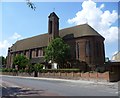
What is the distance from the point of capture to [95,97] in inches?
557

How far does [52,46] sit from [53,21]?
476 inches

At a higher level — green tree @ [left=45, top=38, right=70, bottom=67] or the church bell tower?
the church bell tower

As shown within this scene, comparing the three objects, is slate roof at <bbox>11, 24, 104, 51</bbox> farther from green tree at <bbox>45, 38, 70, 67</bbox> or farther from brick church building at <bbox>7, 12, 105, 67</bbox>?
green tree at <bbox>45, 38, 70, 67</bbox>

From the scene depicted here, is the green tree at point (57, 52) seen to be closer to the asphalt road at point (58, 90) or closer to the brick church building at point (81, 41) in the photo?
Result: the brick church building at point (81, 41)

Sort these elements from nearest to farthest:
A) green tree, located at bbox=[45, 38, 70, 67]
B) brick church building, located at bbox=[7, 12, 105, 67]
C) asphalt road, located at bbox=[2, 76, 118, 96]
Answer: asphalt road, located at bbox=[2, 76, 118, 96] < green tree, located at bbox=[45, 38, 70, 67] < brick church building, located at bbox=[7, 12, 105, 67]

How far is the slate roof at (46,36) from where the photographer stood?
202 ft

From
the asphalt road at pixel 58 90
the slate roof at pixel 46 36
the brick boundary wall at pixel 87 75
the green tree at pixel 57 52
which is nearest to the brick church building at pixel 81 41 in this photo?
the slate roof at pixel 46 36

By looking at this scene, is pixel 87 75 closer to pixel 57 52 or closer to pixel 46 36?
pixel 57 52

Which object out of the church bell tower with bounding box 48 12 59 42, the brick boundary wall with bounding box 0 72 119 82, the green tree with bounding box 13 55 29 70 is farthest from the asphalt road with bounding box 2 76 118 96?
the green tree with bounding box 13 55 29 70

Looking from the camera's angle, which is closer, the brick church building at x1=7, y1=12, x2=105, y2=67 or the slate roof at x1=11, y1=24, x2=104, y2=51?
the brick church building at x1=7, y1=12, x2=105, y2=67

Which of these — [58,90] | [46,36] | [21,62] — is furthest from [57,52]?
[58,90]

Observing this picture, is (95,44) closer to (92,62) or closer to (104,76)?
(92,62)

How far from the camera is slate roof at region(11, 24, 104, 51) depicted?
6144 cm

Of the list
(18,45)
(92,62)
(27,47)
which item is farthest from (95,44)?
(18,45)
